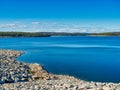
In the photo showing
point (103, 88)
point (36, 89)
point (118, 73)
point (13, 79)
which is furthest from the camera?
point (118, 73)

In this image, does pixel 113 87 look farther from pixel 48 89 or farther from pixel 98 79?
pixel 98 79

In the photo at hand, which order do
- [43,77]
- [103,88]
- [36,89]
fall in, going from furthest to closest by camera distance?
[43,77], [36,89], [103,88]

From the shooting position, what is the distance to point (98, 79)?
33344mm

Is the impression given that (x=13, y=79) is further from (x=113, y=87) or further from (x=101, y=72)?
(x=101, y=72)

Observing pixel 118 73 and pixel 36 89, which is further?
pixel 118 73

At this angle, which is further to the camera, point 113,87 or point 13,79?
point 13,79

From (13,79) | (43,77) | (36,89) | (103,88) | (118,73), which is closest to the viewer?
(103,88)

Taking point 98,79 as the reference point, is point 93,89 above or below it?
above

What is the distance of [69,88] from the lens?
19.3 meters

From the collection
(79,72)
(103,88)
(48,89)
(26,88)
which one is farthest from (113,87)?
(79,72)

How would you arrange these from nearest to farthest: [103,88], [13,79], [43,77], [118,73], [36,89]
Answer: [103,88], [36,89], [13,79], [43,77], [118,73]

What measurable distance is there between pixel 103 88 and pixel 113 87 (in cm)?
54

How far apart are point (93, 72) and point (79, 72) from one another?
1.63m

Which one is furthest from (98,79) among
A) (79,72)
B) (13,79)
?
(13,79)
